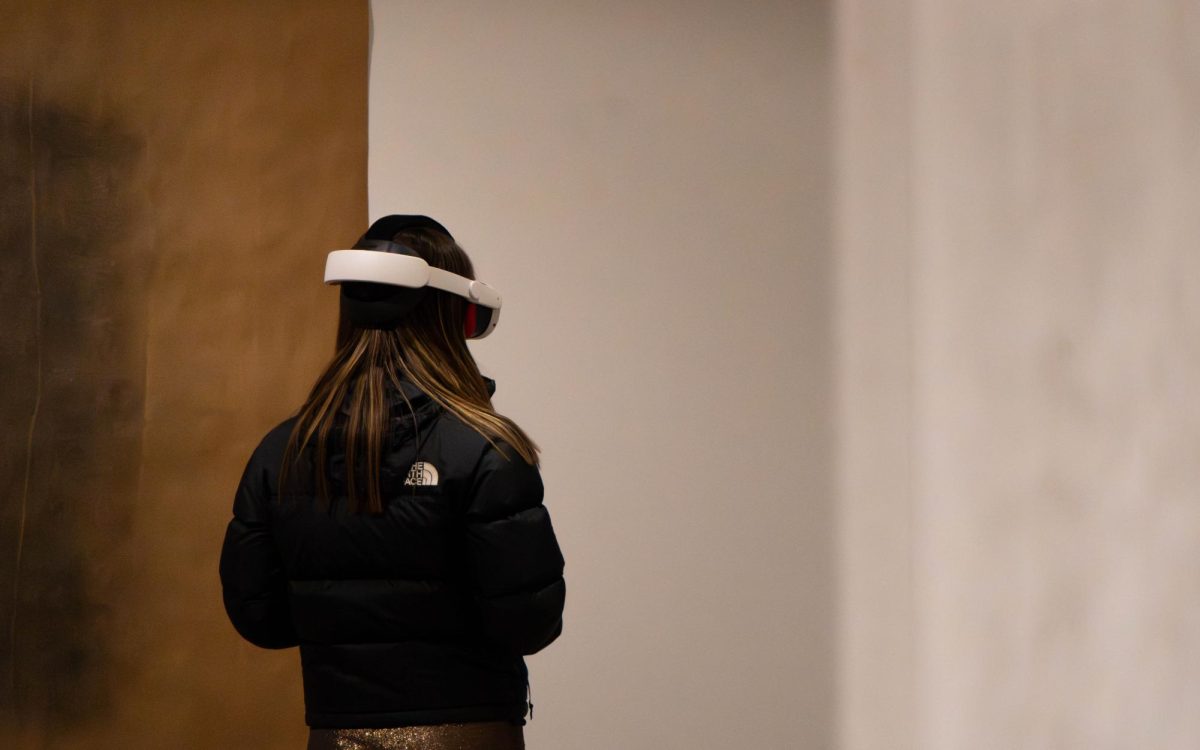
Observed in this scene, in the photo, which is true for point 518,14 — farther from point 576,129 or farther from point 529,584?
point 529,584

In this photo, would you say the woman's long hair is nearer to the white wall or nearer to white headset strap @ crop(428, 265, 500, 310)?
white headset strap @ crop(428, 265, 500, 310)

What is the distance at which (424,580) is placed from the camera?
129cm

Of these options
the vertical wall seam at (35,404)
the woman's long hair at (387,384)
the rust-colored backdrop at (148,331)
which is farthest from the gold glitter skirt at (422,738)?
the vertical wall seam at (35,404)

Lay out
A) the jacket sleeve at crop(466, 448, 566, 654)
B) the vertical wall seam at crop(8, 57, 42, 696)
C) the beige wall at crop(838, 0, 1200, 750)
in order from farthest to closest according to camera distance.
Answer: the vertical wall seam at crop(8, 57, 42, 696), the jacket sleeve at crop(466, 448, 566, 654), the beige wall at crop(838, 0, 1200, 750)

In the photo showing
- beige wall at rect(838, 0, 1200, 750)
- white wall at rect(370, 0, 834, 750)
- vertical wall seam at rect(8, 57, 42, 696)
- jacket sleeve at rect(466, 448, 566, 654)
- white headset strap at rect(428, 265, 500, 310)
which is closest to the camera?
beige wall at rect(838, 0, 1200, 750)

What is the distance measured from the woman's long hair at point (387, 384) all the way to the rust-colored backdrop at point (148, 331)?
3.23ft

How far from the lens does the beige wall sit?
92 centimetres

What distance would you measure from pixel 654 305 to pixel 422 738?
4.38ft

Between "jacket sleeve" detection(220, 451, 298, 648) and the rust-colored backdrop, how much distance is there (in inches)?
36.3

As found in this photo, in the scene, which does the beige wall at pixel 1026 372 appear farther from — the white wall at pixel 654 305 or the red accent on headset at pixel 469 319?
the white wall at pixel 654 305

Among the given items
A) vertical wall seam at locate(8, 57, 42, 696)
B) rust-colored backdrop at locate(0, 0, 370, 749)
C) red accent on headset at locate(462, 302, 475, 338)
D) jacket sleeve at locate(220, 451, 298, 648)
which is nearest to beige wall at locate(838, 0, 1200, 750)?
red accent on headset at locate(462, 302, 475, 338)

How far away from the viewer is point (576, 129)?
2.43 meters

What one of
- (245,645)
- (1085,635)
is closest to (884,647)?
(1085,635)

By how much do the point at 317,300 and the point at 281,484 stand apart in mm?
1075
